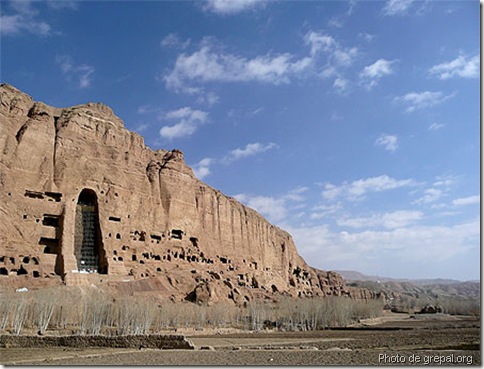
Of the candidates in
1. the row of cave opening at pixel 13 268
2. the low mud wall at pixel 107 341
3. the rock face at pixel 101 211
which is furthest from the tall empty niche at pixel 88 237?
the low mud wall at pixel 107 341

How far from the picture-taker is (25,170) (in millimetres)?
59938

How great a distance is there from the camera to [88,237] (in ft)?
→ 216

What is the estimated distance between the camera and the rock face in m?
57.8

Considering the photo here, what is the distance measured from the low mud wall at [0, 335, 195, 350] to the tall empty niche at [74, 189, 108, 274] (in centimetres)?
3342

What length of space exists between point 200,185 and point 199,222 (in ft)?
27.2

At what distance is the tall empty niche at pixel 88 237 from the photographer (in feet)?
211

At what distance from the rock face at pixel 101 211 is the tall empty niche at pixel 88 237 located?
14 cm

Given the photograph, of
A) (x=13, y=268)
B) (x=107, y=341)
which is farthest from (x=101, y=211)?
(x=107, y=341)

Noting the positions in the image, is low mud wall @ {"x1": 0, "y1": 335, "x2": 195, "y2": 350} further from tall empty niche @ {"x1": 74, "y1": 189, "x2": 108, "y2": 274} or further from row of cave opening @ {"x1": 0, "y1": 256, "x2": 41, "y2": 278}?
tall empty niche @ {"x1": 74, "y1": 189, "x2": 108, "y2": 274}

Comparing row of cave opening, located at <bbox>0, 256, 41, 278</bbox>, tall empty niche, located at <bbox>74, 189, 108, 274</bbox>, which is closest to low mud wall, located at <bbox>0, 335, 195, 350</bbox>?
row of cave opening, located at <bbox>0, 256, 41, 278</bbox>

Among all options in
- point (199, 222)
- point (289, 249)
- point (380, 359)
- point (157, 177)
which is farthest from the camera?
point (289, 249)

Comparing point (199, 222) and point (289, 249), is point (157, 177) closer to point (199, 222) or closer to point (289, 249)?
point (199, 222)

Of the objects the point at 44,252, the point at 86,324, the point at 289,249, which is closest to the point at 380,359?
the point at 86,324

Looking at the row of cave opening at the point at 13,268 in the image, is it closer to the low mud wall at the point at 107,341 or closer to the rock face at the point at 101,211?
the rock face at the point at 101,211
